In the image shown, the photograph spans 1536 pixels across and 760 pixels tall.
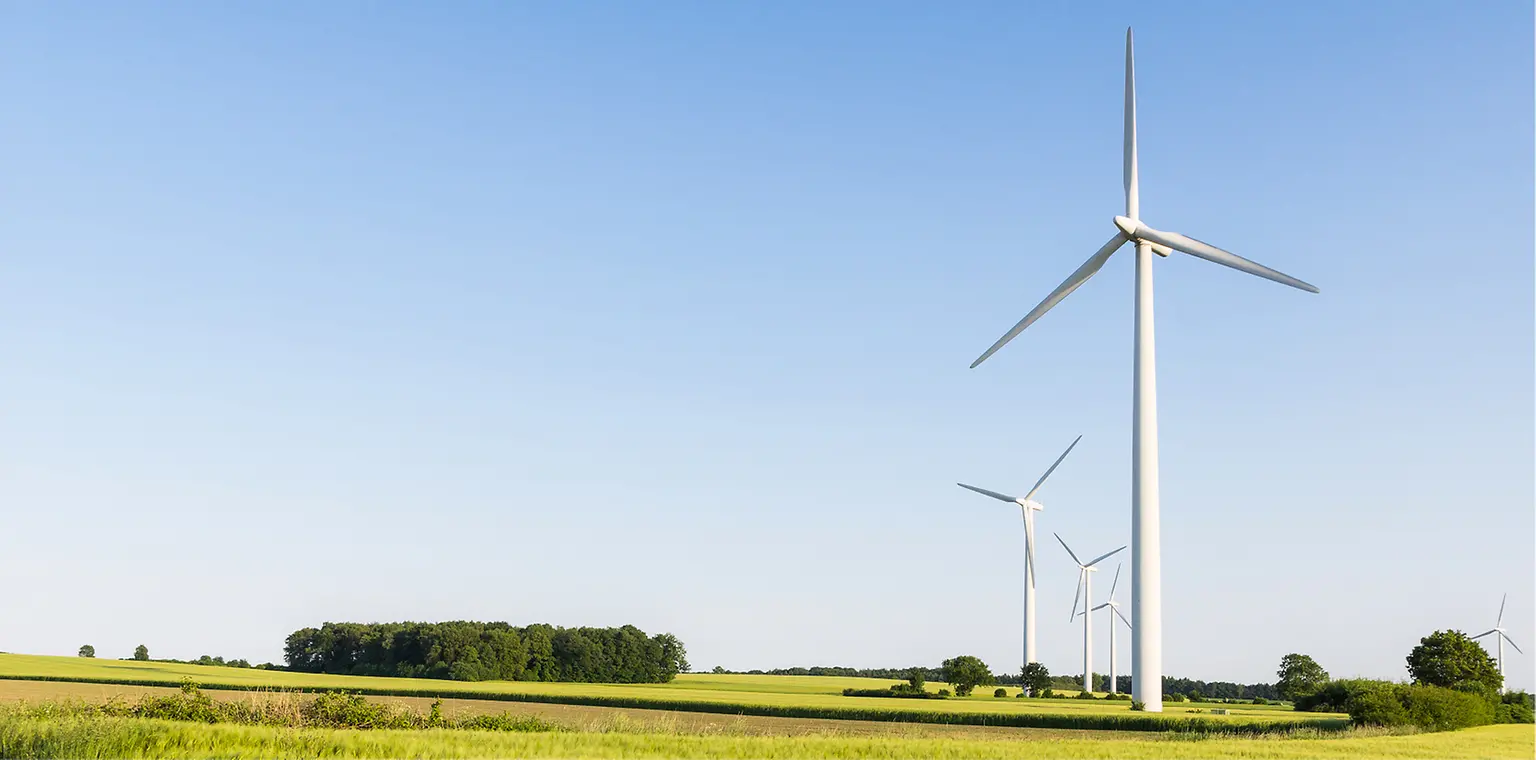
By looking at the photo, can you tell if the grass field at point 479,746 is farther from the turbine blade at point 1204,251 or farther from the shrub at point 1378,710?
the turbine blade at point 1204,251

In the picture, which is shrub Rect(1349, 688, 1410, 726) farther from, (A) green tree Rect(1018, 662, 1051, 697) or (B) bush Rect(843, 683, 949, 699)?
(A) green tree Rect(1018, 662, 1051, 697)

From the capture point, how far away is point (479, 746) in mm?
27328

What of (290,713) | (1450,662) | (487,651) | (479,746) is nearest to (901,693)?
(1450,662)

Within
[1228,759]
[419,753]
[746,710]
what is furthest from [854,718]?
[419,753]

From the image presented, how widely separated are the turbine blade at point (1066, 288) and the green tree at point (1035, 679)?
6449 cm

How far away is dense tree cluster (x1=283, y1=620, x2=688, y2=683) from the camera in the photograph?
6299 inches

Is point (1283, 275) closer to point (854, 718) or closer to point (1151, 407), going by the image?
point (1151, 407)

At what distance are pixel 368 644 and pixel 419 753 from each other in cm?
15282

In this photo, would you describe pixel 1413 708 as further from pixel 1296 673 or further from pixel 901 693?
pixel 1296 673

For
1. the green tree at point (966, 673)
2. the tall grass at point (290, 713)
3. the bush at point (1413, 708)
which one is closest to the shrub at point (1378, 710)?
the bush at point (1413, 708)

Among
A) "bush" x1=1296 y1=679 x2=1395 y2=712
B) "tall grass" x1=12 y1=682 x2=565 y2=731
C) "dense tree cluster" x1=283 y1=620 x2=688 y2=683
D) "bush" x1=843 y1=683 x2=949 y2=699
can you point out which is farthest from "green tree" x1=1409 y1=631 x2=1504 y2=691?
"dense tree cluster" x1=283 y1=620 x2=688 y2=683

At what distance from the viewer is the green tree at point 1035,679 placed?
408ft

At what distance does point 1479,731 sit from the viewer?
198 ft

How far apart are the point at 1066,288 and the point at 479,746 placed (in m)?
52.0
